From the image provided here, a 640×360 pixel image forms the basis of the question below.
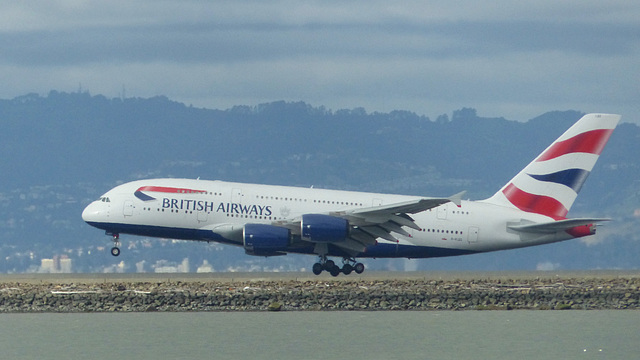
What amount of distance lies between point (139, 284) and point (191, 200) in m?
4.42

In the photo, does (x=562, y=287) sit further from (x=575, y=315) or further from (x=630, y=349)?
(x=630, y=349)

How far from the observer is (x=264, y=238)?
5209cm

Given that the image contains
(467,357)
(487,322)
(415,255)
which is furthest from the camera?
(415,255)

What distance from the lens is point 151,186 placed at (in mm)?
53938

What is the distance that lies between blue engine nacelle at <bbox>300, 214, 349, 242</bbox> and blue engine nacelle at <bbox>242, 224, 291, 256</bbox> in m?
0.86

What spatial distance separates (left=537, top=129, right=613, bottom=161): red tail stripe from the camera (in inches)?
2287

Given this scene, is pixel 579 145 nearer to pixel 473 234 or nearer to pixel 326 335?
pixel 473 234

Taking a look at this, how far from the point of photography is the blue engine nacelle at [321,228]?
5197cm

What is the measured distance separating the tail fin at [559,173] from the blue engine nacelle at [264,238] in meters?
10.5

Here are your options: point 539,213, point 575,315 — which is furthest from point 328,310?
point 539,213

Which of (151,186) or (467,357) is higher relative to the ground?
(151,186)

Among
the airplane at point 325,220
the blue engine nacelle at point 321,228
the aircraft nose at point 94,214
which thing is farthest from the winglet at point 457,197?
the aircraft nose at point 94,214

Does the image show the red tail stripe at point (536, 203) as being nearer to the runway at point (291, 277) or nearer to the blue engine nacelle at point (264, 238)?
the runway at point (291, 277)

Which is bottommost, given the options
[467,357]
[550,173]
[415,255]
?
[467,357]
